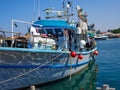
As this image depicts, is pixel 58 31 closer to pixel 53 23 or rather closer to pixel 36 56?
pixel 53 23

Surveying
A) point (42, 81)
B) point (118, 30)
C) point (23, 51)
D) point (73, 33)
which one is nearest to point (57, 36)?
point (73, 33)

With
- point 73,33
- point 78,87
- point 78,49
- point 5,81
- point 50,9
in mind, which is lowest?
point 78,87

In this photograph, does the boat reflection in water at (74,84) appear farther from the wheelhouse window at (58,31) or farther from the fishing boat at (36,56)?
the wheelhouse window at (58,31)

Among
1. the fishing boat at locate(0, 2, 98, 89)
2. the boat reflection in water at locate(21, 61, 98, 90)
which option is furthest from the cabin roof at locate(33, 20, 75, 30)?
the boat reflection in water at locate(21, 61, 98, 90)

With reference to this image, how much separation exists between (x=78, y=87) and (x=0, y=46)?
17.3ft

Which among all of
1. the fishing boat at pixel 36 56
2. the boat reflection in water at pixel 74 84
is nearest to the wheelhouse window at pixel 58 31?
the fishing boat at pixel 36 56

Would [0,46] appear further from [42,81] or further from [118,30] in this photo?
[118,30]

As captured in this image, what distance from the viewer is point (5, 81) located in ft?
35.9

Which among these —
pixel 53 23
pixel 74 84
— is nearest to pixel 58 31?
pixel 53 23

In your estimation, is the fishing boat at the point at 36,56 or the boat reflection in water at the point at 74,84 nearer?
the fishing boat at the point at 36,56

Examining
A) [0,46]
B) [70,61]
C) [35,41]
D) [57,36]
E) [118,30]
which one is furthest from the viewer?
[118,30]

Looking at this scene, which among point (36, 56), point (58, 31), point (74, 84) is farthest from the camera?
point (58, 31)

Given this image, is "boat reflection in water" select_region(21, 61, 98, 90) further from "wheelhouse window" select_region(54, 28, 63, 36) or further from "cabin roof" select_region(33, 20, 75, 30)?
"cabin roof" select_region(33, 20, 75, 30)

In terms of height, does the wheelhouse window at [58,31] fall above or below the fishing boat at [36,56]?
above
